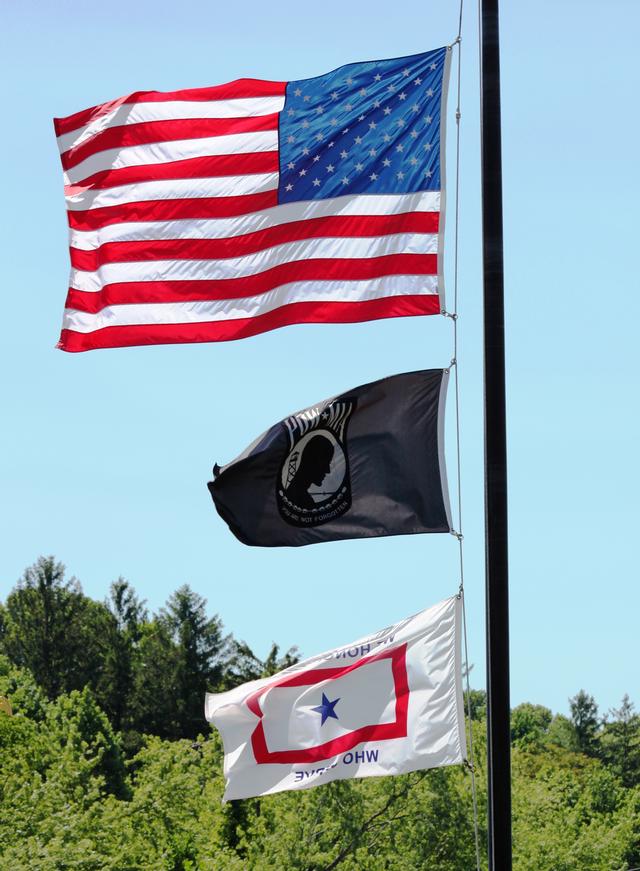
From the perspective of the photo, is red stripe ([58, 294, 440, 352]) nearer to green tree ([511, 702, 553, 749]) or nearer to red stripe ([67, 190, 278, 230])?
red stripe ([67, 190, 278, 230])

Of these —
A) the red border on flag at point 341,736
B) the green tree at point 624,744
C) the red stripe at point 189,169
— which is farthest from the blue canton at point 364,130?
the green tree at point 624,744

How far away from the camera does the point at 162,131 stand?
39.7 feet

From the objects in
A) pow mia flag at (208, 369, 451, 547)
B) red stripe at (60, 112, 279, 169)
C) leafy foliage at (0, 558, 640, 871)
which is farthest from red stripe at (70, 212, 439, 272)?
leafy foliage at (0, 558, 640, 871)

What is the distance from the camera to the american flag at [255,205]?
436 inches

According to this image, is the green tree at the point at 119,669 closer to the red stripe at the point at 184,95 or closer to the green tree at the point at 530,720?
the green tree at the point at 530,720

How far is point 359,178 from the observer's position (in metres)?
11.4

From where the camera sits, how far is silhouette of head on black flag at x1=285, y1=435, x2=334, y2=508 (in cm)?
1061

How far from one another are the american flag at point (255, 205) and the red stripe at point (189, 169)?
1 cm

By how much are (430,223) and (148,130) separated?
→ 9.85ft

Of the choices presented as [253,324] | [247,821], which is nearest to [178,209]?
[253,324]

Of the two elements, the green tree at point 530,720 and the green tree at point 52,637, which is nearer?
the green tree at point 52,637

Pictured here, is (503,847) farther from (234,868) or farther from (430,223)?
(234,868)

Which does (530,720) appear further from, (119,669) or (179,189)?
(179,189)

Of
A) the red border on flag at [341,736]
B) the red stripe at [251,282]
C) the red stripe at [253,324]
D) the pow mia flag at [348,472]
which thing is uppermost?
A: the red stripe at [251,282]
